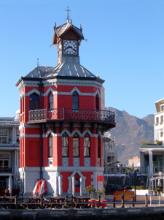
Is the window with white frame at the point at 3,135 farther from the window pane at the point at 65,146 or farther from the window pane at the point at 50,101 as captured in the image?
the window pane at the point at 65,146

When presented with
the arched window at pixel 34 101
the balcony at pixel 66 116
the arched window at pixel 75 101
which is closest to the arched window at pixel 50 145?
the balcony at pixel 66 116

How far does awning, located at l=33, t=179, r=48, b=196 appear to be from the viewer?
197ft

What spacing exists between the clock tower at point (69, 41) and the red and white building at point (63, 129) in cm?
197

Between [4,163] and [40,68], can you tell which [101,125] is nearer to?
[40,68]

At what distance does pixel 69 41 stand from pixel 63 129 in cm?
984

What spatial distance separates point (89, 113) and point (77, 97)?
76.8 inches

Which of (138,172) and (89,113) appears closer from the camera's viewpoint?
(89,113)

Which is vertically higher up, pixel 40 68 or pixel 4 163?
pixel 40 68

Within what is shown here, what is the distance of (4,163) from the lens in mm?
86688

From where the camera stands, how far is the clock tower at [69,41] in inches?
2608

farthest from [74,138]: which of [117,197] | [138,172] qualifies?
[138,172]

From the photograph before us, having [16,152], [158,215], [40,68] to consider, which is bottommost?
[158,215]

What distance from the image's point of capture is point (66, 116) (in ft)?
203

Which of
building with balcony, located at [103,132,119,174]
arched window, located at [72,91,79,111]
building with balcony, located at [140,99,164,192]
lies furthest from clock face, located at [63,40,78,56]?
building with balcony, located at [140,99,164,192]
